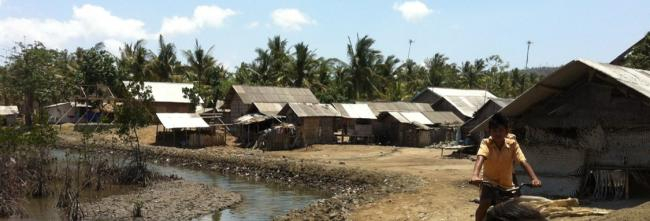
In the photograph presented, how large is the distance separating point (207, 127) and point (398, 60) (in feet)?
76.5

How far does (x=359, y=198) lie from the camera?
1648 cm

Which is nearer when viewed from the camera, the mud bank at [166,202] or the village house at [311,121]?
the mud bank at [166,202]

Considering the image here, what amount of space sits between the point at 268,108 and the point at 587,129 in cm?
2644

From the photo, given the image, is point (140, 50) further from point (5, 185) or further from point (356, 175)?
point (5, 185)

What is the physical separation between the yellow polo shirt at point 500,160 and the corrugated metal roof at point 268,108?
30.1 m

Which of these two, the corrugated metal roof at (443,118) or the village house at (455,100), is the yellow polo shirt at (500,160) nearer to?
the corrugated metal roof at (443,118)

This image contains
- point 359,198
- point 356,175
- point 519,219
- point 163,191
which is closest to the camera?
point 519,219

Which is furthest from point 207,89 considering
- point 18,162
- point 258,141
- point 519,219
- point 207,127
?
point 519,219

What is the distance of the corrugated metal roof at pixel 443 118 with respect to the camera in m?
37.9

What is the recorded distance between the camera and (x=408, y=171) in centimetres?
2238

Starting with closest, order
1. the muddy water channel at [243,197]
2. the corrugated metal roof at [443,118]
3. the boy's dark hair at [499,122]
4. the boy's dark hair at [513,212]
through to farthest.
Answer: the boy's dark hair at [513,212] → the boy's dark hair at [499,122] → the muddy water channel at [243,197] → the corrugated metal roof at [443,118]

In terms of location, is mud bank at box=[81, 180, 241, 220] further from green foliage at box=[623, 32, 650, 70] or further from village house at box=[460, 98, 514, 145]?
green foliage at box=[623, 32, 650, 70]

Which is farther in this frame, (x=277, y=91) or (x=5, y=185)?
(x=277, y=91)

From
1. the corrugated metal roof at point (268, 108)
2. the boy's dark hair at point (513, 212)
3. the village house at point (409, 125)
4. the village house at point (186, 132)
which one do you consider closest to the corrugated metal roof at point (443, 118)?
the village house at point (409, 125)
